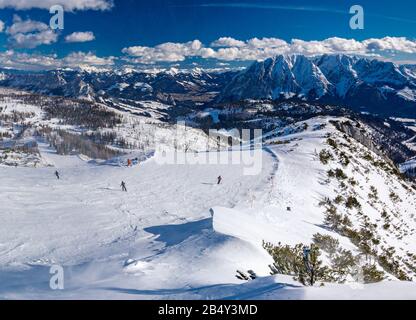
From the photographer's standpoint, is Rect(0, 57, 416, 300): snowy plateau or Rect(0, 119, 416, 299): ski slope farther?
Rect(0, 57, 416, 300): snowy plateau

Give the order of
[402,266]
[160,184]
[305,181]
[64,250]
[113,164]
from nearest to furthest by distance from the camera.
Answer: [64,250] → [402,266] → [160,184] → [305,181] → [113,164]

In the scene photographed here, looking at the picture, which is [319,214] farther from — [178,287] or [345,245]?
[178,287]

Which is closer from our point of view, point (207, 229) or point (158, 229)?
point (207, 229)

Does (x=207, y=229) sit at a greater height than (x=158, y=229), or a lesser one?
greater

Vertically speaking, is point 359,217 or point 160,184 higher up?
point 160,184

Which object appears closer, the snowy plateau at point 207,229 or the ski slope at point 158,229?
the ski slope at point 158,229

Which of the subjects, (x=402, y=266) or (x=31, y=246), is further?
(x=402, y=266)
